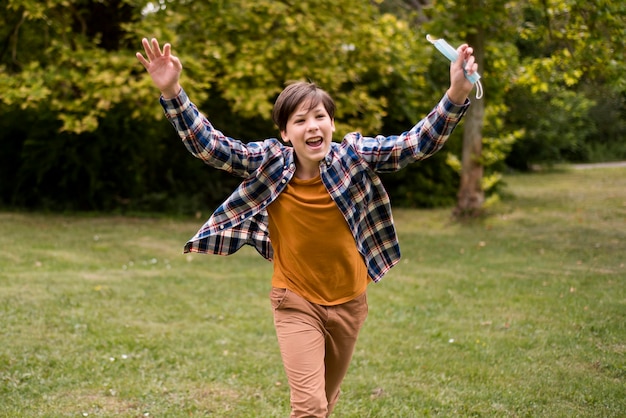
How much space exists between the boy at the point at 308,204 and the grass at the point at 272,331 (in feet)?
4.87

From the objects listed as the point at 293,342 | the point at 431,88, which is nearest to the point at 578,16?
the point at 431,88

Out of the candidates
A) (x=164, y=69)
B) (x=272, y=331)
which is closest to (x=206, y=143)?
(x=164, y=69)

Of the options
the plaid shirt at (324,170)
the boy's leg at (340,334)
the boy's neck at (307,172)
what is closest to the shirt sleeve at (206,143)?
the plaid shirt at (324,170)

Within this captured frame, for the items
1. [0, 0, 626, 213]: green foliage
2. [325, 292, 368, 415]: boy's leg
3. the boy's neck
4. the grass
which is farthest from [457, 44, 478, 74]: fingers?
[0, 0, 626, 213]: green foliage

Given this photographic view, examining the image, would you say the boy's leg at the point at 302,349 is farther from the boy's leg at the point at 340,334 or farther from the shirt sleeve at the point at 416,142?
the shirt sleeve at the point at 416,142

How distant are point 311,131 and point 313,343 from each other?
0.88 meters

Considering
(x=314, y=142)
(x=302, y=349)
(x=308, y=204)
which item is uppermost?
(x=314, y=142)

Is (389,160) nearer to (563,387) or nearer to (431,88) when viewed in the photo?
(563,387)

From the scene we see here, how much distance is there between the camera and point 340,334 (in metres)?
3.39

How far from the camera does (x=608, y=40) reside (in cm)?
979

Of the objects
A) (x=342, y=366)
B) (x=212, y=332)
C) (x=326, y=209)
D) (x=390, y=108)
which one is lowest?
(x=212, y=332)

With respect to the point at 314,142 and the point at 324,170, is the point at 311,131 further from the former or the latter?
the point at 324,170

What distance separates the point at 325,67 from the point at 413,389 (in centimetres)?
836

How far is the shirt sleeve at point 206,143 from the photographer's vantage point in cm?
320
